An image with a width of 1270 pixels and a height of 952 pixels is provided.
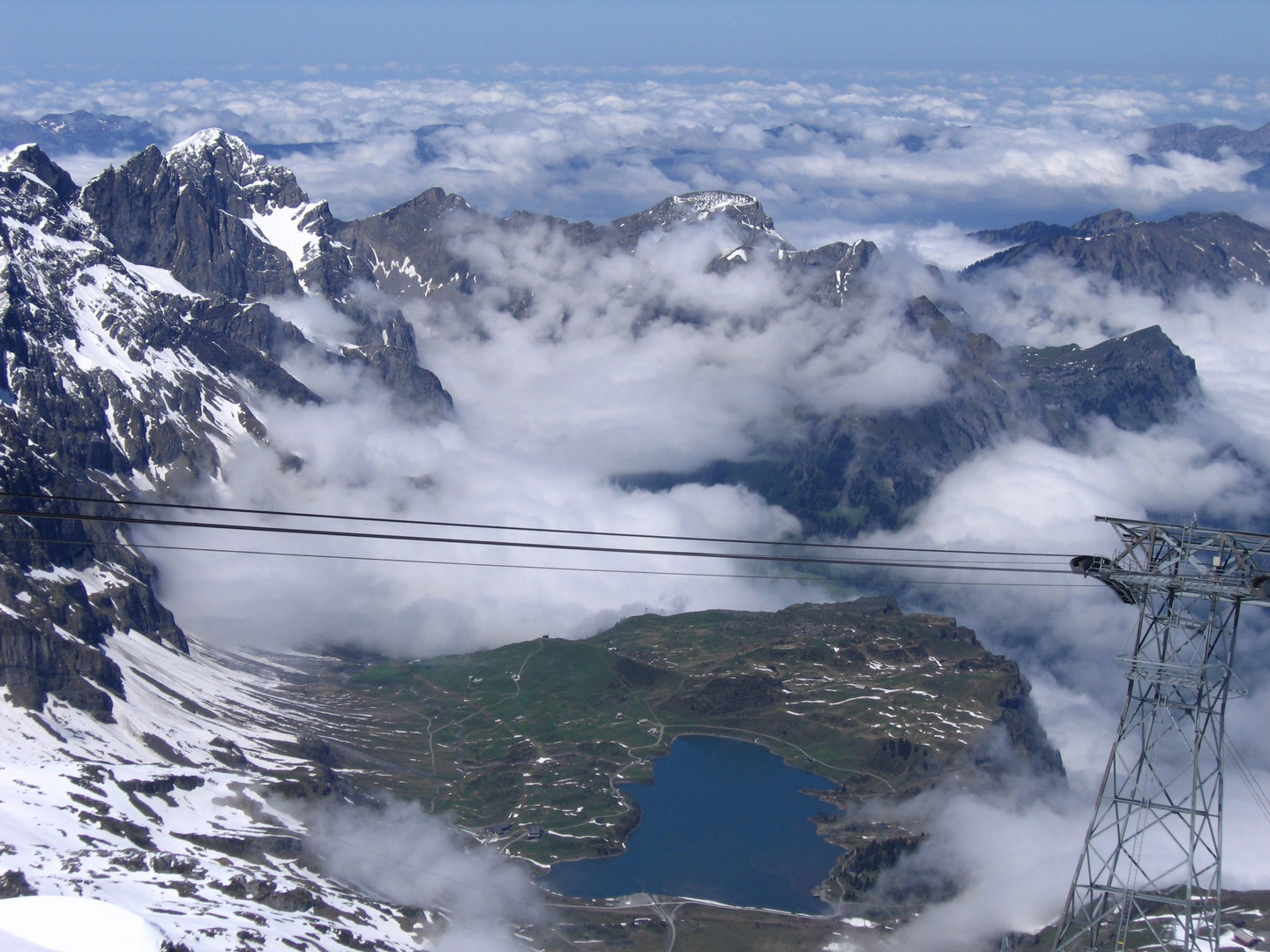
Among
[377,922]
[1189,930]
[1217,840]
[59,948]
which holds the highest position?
[377,922]

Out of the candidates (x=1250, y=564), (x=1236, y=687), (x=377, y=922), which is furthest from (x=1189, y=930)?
(x=377, y=922)

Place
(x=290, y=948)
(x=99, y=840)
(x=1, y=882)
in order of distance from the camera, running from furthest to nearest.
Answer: (x=99, y=840), (x=290, y=948), (x=1, y=882)

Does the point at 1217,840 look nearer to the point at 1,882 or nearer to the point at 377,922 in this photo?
the point at 1,882

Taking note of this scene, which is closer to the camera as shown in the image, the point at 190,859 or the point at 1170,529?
the point at 1170,529

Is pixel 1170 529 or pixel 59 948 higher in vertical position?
pixel 1170 529

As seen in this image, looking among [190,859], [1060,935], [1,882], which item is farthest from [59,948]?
[190,859]

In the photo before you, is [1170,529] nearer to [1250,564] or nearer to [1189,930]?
[1250,564]

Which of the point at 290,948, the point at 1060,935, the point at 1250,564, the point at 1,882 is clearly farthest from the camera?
the point at 290,948

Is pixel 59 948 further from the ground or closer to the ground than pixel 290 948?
closer to the ground

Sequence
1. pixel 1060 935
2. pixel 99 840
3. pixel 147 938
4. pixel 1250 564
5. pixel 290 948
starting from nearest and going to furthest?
1. pixel 1250 564
2. pixel 1060 935
3. pixel 147 938
4. pixel 290 948
5. pixel 99 840
